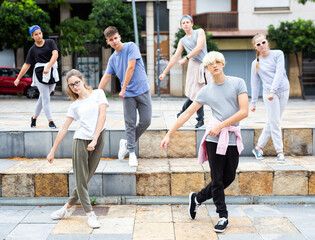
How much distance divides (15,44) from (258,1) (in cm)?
1371

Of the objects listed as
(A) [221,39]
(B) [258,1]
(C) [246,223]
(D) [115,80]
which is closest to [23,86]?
(D) [115,80]

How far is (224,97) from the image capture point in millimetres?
4434

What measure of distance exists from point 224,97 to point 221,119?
23 centimetres

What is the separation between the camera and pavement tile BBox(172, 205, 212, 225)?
505 centimetres

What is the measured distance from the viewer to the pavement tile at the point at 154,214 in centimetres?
507

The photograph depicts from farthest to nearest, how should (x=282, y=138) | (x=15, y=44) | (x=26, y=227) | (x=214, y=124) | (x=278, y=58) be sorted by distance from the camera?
(x=15, y=44) < (x=282, y=138) < (x=278, y=58) < (x=26, y=227) < (x=214, y=124)

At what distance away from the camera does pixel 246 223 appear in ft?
16.1

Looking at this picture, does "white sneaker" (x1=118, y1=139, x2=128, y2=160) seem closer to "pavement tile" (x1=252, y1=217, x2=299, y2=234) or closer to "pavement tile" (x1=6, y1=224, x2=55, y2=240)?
"pavement tile" (x1=6, y1=224, x2=55, y2=240)

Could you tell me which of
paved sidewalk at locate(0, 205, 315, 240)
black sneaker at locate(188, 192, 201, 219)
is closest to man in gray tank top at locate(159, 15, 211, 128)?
paved sidewalk at locate(0, 205, 315, 240)

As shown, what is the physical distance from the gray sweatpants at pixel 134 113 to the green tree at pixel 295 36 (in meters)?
18.3

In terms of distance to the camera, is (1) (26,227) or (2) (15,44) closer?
(1) (26,227)

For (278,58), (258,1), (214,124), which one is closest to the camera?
(214,124)

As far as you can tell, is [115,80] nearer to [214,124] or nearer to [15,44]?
[15,44]

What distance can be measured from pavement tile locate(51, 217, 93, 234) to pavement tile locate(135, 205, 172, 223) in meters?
0.62
